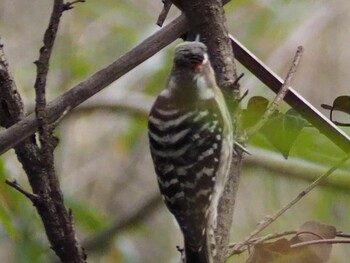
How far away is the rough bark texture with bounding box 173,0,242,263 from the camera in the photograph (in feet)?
3.87

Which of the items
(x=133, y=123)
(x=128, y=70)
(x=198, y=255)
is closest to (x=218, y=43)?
(x=128, y=70)

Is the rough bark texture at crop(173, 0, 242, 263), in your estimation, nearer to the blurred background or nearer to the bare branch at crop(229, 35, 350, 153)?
the bare branch at crop(229, 35, 350, 153)

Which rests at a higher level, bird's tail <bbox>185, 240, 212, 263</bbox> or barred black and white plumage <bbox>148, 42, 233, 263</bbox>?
barred black and white plumage <bbox>148, 42, 233, 263</bbox>

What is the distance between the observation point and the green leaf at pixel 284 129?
3.88ft

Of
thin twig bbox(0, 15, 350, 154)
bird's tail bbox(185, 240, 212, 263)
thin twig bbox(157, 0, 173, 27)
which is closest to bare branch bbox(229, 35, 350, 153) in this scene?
thin twig bbox(0, 15, 350, 154)

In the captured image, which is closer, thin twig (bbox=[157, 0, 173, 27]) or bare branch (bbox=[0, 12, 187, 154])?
bare branch (bbox=[0, 12, 187, 154])

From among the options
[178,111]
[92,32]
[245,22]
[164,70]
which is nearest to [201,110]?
A: [178,111]

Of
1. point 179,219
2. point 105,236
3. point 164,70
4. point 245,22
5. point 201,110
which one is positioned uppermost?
point 245,22

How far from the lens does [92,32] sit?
115 inches

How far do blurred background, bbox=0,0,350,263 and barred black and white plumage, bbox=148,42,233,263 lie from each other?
2.03 feet

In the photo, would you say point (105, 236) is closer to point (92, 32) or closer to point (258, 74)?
point (92, 32)

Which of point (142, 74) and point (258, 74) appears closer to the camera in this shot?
point (258, 74)

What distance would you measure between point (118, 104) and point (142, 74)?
8.4 inches

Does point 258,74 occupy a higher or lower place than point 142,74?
lower
